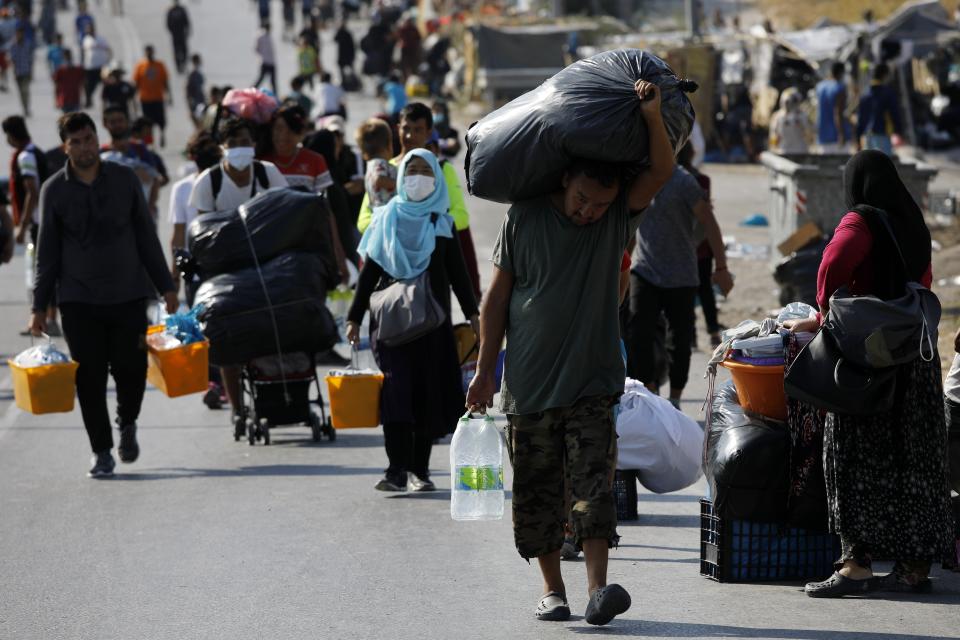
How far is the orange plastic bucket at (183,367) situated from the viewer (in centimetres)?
875

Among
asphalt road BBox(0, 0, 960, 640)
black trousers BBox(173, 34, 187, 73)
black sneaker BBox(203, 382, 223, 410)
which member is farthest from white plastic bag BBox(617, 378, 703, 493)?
black trousers BBox(173, 34, 187, 73)

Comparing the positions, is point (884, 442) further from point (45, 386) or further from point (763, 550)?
point (45, 386)

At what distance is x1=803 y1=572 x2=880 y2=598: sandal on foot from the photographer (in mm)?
5871

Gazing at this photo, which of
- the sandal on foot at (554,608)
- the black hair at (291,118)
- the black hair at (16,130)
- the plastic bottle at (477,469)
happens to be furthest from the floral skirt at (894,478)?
the black hair at (16,130)

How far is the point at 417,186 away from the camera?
796 centimetres

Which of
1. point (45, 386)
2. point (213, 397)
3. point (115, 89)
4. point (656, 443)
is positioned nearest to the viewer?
point (656, 443)

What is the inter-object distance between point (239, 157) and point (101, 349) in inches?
58.8

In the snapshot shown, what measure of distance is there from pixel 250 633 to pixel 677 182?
4478 mm

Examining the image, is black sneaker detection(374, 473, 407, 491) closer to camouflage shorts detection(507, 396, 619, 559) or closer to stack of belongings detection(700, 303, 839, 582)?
stack of belongings detection(700, 303, 839, 582)

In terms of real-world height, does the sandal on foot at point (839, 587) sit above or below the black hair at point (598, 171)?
below

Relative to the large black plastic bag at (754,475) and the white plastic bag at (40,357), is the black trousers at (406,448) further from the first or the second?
the large black plastic bag at (754,475)

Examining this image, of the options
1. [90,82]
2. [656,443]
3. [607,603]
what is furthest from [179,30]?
[607,603]

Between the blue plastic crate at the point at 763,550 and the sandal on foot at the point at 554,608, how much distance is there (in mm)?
772

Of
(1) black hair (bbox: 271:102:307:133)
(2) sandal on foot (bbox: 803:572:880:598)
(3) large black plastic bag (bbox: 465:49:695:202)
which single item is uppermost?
(3) large black plastic bag (bbox: 465:49:695:202)
